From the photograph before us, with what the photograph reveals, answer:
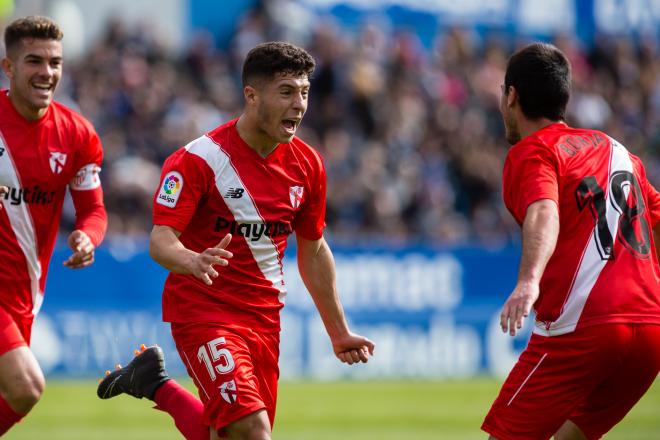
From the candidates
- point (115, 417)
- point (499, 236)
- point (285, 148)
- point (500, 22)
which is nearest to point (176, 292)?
point (285, 148)

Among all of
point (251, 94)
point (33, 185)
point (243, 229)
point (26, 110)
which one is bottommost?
point (243, 229)

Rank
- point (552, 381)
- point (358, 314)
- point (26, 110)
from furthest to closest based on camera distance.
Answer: point (358, 314), point (26, 110), point (552, 381)

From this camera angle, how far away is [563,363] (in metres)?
6.81

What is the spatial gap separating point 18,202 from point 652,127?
16.6m

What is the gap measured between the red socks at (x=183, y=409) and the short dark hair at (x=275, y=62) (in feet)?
6.99

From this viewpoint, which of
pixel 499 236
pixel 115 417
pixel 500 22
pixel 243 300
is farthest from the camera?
pixel 500 22

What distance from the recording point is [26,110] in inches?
338

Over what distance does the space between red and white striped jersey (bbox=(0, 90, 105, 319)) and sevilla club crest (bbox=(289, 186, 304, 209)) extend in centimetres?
163

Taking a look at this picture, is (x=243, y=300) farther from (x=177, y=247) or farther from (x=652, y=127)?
(x=652, y=127)

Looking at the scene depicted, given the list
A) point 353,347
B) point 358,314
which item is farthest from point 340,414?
point 353,347

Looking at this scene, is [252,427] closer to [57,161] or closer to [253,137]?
[253,137]

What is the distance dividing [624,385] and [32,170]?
168 inches

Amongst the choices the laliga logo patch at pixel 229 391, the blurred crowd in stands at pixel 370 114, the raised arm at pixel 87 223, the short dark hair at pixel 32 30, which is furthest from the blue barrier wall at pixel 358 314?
the laliga logo patch at pixel 229 391

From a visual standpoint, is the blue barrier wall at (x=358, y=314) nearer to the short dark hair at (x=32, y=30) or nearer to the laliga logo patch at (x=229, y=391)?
the short dark hair at (x=32, y=30)
